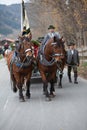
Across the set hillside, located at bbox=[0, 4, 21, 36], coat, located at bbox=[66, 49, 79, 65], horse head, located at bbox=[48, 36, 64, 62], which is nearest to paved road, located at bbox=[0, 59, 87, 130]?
horse head, located at bbox=[48, 36, 64, 62]

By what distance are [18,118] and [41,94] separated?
14.0ft

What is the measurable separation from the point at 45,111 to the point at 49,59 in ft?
8.58

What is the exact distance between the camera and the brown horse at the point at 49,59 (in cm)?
1321

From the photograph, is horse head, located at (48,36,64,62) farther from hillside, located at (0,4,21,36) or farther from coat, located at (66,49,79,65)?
hillside, located at (0,4,21,36)

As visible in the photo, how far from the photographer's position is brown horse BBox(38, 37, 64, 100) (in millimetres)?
13211

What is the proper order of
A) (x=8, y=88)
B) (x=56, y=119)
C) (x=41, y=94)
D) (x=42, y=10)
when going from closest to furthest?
1. (x=56, y=119)
2. (x=41, y=94)
3. (x=8, y=88)
4. (x=42, y=10)

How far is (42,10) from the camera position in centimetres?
4844

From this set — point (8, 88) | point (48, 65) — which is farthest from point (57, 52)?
point (8, 88)

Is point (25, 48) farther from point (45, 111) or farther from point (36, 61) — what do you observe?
point (45, 111)

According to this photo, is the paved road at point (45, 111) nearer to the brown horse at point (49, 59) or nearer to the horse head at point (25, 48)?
the brown horse at point (49, 59)

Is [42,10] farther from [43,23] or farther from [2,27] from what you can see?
[2,27]

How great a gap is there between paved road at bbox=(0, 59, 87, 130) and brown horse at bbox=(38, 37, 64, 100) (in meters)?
0.60

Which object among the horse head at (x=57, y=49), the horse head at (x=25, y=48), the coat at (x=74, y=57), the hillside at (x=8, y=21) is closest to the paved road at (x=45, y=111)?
the horse head at (x=57, y=49)

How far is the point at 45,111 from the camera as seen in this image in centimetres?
1161
